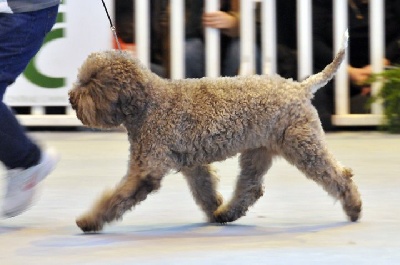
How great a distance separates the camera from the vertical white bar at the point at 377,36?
27.3 ft

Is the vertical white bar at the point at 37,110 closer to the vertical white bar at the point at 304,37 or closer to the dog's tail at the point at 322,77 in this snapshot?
the vertical white bar at the point at 304,37

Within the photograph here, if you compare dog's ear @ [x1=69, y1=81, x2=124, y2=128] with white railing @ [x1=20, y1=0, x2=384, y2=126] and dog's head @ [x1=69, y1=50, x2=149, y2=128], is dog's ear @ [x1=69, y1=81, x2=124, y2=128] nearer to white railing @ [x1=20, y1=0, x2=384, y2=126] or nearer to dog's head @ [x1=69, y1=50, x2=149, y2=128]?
dog's head @ [x1=69, y1=50, x2=149, y2=128]

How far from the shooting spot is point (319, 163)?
4.75m

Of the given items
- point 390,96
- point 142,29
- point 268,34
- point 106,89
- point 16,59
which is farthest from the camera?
point 142,29

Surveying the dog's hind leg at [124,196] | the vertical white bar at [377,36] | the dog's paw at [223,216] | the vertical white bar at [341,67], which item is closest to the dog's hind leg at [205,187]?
the dog's paw at [223,216]

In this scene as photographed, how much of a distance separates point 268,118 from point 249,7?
3.80m

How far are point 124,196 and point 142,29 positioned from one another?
13.6 ft

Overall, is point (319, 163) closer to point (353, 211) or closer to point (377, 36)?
point (353, 211)

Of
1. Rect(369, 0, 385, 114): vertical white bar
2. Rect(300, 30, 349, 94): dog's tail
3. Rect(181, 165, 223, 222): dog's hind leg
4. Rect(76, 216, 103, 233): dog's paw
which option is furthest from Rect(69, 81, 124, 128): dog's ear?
Rect(369, 0, 385, 114): vertical white bar

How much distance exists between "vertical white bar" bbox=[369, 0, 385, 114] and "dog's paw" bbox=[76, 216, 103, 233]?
4.15m

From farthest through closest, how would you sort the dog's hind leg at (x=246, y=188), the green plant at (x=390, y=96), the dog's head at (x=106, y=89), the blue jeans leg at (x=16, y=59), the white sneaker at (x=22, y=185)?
1. the green plant at (x=390, y=96)
2. the dog's hind leg at (x=246, y=188)
3. the white sneaker at (x=22, y=185)
4. the blue jeans leg at (x=16, y=59)
5. the dog's head at (x=106, y=89)

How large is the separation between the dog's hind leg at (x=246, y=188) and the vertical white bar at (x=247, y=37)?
343 cm

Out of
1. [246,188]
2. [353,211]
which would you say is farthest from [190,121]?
[353,211]

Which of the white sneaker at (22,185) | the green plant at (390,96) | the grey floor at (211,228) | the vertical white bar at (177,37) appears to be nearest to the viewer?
the grey floor at (211,228)
